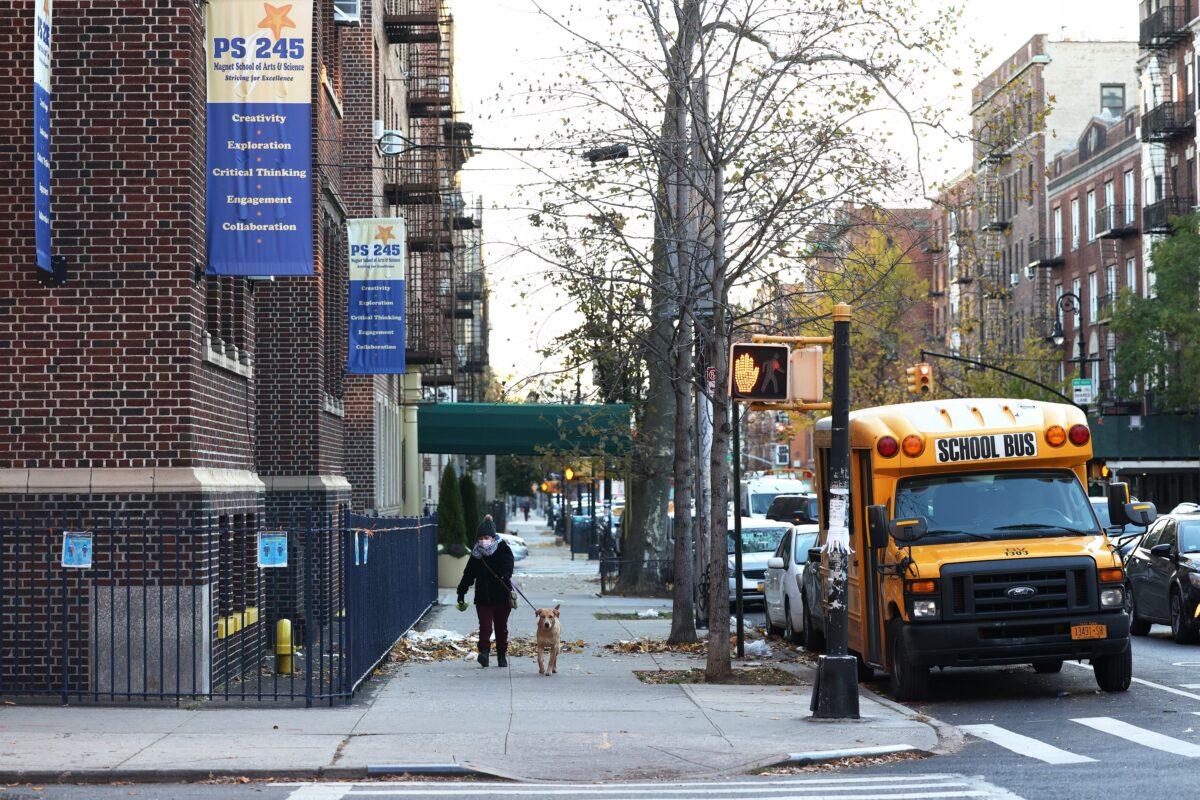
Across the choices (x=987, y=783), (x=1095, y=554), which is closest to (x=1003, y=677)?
(x=1095, y=554)

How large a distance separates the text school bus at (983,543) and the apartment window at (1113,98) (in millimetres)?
67548

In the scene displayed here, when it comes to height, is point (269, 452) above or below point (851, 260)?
below

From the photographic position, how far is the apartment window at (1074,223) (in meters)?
71.2

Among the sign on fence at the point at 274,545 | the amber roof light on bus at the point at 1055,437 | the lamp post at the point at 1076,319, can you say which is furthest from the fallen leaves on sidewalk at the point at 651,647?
the lamp post at the point at 1076,319

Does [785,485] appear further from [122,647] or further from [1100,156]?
[122,647]

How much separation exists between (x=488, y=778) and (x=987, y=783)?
317cm

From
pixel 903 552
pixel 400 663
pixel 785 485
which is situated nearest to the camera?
pixel 903 552

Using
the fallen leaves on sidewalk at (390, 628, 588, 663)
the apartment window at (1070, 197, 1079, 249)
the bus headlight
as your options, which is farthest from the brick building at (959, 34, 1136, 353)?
the bus headlight

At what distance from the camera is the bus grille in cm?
1520

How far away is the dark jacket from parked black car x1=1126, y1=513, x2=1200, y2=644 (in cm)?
789

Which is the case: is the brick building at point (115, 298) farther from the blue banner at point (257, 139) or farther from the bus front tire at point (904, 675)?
the bus front tire at point (904, 675)

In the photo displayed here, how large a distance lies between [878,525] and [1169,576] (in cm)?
889

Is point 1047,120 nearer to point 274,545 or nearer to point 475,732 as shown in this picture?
point 274,545

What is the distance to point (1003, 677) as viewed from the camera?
18.2 m
